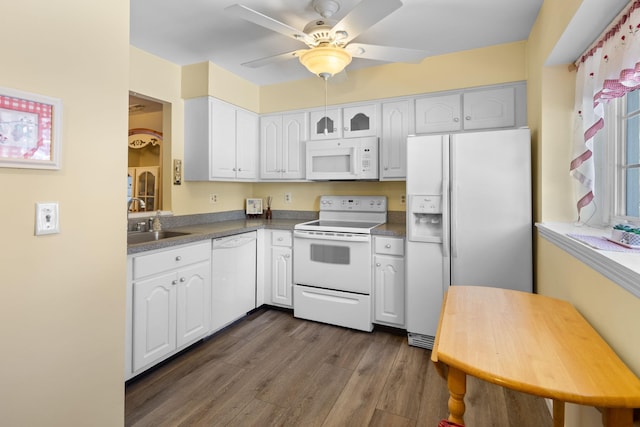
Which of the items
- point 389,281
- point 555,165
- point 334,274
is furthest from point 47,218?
point 555,165

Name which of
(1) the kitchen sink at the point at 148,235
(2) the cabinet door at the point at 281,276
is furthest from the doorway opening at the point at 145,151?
(2) the cabinet door at the point at 281,276

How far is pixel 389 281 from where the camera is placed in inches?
110

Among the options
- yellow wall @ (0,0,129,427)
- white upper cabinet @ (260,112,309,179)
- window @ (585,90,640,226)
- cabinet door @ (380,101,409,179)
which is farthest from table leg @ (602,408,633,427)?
white upper cabinet @ (260,112,309,179)

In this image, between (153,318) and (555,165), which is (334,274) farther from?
(555,165)

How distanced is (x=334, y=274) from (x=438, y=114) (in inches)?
69.6

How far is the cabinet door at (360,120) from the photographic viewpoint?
126 inches

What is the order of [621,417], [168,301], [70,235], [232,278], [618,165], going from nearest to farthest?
[621,417], [70,235], [618,165], [168,301], [232,278]

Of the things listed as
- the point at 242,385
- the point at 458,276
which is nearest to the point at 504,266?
the point at 458,276

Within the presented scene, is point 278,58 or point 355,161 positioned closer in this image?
point 278,58

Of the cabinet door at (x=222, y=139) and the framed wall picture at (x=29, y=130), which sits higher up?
the cabinet door at (x=222, y=139)

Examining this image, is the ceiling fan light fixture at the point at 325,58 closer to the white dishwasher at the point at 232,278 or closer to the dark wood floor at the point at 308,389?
the white dishwasher at the point at 232,278

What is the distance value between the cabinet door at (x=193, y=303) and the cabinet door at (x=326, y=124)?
178cm

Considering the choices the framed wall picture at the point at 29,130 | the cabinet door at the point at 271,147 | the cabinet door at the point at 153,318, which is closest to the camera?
the framed wall picture at the point at 29,130

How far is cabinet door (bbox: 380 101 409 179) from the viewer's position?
3.09m
